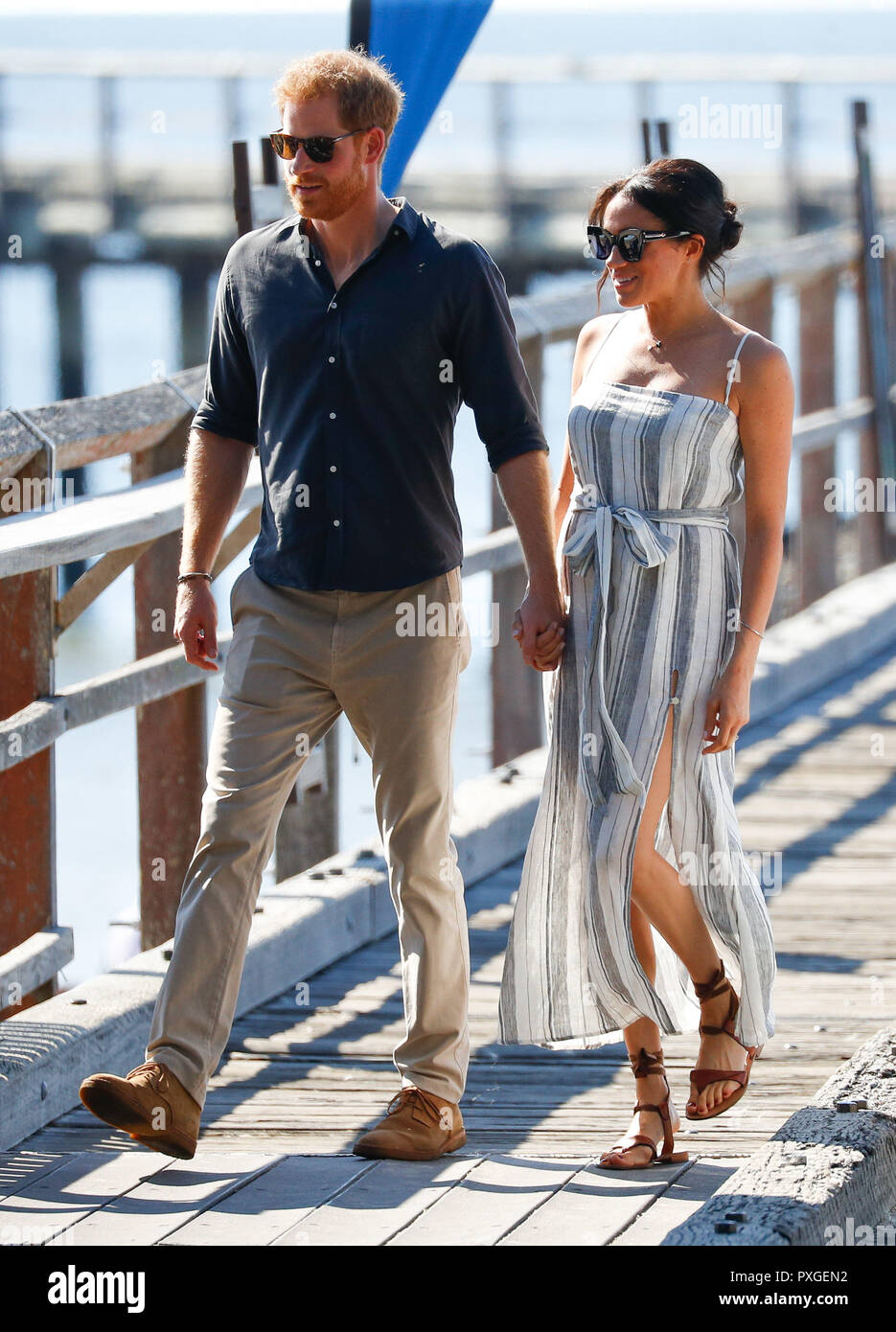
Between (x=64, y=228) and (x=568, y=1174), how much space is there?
76.8 feet

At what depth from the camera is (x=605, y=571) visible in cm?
355

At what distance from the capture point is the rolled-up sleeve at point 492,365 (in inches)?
137

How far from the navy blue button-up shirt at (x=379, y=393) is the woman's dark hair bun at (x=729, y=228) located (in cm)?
38

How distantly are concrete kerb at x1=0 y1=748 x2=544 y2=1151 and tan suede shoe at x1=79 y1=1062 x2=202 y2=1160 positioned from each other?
12.9 inches

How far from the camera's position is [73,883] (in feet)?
47.4

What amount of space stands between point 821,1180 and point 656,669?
36.6 inches

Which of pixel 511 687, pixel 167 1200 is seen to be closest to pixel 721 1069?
pixel 167 1200

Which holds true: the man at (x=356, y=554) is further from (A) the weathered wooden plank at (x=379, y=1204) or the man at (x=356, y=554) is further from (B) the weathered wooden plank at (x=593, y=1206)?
(B) the weathered wooden plank at (x=593, y=1206)

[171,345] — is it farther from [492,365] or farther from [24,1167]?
[24,1167]

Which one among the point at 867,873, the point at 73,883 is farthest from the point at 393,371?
the point at 73,883

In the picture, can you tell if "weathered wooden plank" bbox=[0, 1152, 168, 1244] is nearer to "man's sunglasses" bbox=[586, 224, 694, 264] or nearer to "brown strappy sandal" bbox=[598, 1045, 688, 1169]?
"brown strappy sandal" bbox=[598, 1045, 688, 1169]

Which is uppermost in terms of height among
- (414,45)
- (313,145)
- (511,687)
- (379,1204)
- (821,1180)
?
(414,45)

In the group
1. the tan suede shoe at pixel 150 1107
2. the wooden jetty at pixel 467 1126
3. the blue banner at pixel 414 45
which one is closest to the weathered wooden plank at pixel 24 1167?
the wooden jetty at pixel 467 1126
